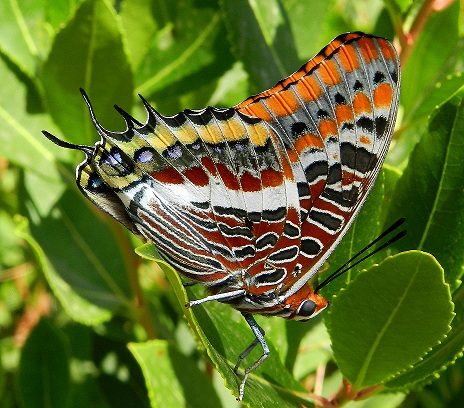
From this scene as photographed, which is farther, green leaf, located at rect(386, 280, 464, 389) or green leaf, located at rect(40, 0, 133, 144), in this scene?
green leaf, located at rect(40, 0, 133, 144)

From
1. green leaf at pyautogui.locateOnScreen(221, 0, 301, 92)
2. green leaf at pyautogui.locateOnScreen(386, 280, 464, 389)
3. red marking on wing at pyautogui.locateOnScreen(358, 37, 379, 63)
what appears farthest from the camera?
green leaf at pyautogui.locateOnScreen(221, 0, 301, 92)

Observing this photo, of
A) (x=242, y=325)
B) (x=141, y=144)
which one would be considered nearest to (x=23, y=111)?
(x=141, y=144)

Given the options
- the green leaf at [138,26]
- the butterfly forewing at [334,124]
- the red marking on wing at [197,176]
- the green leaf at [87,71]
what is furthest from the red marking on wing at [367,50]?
the green leaf at [138,26]

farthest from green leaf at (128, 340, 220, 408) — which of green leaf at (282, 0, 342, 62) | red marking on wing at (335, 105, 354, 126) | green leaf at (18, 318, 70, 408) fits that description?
green leaf at (282, 0, 342, 62)

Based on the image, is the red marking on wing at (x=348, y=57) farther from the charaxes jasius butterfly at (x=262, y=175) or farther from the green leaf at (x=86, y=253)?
the green leaf at (x=86, y=253)

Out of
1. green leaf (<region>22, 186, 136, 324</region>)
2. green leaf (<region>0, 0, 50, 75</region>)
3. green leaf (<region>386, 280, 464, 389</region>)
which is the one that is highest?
green leaf (<region>0, 0, 50, 75</region>)

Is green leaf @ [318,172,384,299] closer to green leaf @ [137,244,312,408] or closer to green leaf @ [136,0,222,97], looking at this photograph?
green leaf @ [137,244,312,408]

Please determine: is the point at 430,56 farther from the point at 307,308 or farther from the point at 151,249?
the point at 151,249
